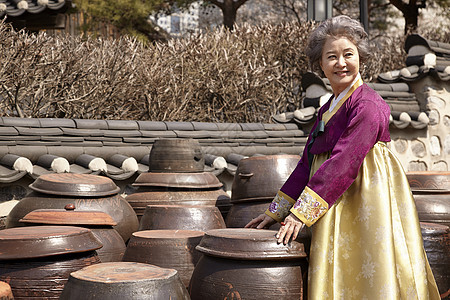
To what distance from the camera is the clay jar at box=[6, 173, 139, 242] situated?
3.93 m

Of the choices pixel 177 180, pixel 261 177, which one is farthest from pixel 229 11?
pixel 261 177

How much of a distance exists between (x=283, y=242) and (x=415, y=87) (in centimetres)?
758

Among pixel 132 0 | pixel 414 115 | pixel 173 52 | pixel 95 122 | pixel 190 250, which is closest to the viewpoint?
pixel 190 250

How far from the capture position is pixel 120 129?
6.34m

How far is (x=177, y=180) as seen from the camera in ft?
15.4

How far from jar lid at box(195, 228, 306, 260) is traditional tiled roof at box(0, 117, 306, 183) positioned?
9.56 ft

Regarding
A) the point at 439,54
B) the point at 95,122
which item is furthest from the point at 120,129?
the point at 439,54

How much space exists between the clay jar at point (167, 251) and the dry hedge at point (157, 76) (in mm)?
4417

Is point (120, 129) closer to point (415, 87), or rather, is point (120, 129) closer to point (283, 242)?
point (283, 242)

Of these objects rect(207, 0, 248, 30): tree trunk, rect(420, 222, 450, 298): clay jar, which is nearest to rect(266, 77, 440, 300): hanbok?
rect(420, 222, 450, 298): clay jar

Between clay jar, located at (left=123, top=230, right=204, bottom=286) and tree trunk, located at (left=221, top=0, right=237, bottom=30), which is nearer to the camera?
clay jar, located at (left=123, top=230, right=204, bottom=286)

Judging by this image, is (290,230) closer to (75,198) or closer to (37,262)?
(37,262)

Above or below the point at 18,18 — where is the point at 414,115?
below

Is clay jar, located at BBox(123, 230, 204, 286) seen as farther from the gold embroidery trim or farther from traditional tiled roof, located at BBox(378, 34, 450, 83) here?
traditional tiled roof, located at BBox(378, 34, 450, 83)
